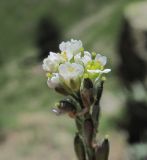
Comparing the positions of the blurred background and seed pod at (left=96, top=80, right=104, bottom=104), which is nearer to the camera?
seed pod at (left=96, top=80, right=104, bottom=104)

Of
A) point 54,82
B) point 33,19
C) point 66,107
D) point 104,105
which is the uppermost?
point 33,19

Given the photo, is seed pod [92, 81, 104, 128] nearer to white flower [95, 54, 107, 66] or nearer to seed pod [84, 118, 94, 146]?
seed pod [84, 118, 94, 146]

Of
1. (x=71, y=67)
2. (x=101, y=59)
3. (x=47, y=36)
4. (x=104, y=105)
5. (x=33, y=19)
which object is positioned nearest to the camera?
(x=71, y=67)

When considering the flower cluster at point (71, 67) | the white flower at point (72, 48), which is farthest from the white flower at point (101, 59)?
the white flower at point (72, 48)

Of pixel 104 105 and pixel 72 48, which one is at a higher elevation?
pixel 104 105

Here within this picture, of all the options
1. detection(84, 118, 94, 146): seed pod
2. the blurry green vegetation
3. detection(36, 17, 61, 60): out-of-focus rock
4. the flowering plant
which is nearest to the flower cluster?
the flowering plant

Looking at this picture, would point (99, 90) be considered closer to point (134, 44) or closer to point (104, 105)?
point (104, 105)

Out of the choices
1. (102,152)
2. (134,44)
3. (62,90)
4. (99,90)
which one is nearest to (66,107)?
(62,90)
